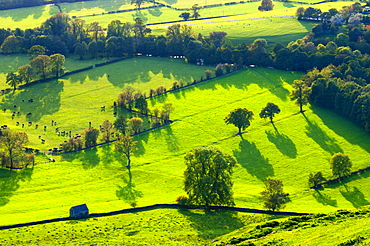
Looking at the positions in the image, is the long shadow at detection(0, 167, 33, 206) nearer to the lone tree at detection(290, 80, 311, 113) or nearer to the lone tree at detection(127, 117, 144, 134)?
the lone tree at detection(127, 117, 144, 134)

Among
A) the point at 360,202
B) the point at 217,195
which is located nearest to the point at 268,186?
the point at 217,195

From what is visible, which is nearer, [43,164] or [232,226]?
[232,226]

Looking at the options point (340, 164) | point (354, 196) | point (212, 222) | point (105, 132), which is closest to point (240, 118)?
point (340, 164)

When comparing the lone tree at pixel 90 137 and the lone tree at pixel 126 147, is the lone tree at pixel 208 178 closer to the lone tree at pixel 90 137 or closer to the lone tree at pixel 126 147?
the lone tree at pixel 126 147

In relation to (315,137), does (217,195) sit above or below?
below

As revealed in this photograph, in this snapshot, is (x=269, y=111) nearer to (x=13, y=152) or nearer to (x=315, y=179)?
(x=315, y=179)

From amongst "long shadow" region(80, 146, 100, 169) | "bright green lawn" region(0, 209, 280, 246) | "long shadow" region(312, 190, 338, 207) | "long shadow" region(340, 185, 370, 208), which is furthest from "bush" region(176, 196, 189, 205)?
"long shadow" region(340, 185, 370, 208)

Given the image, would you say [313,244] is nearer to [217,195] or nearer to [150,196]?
[217,195]

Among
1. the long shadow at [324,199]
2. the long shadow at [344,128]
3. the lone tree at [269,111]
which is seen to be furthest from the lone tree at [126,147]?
the long shadow at [344,128]
